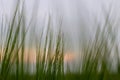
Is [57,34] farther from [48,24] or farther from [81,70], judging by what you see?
[81,70]

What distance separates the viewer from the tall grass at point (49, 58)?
4.21ft

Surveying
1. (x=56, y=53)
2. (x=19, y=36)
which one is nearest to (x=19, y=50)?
(x=19, y=36)

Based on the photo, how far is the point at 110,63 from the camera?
1331 mm

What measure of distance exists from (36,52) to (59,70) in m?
0.12

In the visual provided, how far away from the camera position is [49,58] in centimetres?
143

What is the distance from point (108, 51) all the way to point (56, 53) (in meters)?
0.24

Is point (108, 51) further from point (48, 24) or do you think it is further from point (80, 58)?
point (48, 24)

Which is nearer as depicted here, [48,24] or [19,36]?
[19,36]

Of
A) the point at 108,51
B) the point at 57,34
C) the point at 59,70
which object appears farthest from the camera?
the point at 57,34

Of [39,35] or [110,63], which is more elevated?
[39,35]

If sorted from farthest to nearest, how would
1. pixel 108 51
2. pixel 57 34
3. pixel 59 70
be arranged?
pixel 57 34 → pixel 59 70 → pixel 108 51

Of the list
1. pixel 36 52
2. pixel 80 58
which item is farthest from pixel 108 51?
pixel 36 52

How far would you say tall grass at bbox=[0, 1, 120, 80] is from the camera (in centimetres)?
128

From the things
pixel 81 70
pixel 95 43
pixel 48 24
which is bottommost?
pixel 81 70
